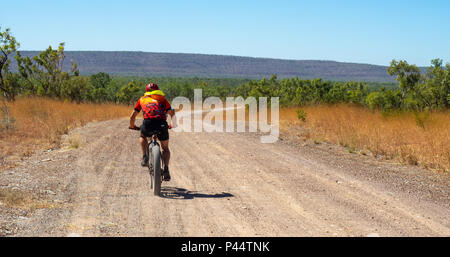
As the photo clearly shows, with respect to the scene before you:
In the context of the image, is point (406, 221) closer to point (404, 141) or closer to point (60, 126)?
point (404, 141)

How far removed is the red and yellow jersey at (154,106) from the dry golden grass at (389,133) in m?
6.54

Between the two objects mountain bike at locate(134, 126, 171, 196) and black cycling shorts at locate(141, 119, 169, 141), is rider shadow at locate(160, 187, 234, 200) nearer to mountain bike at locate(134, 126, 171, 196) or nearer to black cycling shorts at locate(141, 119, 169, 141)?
mountain bike at locate(134, 126, 171, 196)

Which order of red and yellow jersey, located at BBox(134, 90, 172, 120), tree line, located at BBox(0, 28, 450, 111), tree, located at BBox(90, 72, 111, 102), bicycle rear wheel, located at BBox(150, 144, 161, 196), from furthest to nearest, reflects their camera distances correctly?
1. tree, located at BBox(90, 72, 111, 102)
2. tree line, located at BBox(0, 28, 450, 111)
3. red and yellow jersey, located at BBox(134, 90, 172, 120)
4. bicycle rear wheel, located at BBox(150, 144, 161, 196)

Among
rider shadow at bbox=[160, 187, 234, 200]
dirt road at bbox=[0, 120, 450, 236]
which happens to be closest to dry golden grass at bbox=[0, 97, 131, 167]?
dirt road at bbox=[0, 120, 450, 236]

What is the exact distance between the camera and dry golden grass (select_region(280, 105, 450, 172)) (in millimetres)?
12234

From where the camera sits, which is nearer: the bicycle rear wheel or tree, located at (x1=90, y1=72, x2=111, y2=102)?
the bicycle rear wheel

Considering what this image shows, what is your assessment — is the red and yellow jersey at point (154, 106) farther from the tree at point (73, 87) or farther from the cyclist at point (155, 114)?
the tree at point (73, 87)

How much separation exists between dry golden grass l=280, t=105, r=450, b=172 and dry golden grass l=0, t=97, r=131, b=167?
28.6 ft

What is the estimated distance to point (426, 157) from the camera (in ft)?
39.2

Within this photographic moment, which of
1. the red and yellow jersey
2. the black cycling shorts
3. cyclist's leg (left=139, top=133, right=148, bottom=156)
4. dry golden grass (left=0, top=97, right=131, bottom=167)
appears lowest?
dry golden grass (left=0, top=97, right=131, bottom=167)

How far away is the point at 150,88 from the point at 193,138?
8708 mm

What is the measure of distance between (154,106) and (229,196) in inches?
78.9

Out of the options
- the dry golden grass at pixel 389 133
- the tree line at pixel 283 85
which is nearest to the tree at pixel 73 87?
the tree line at pixel 283 85
